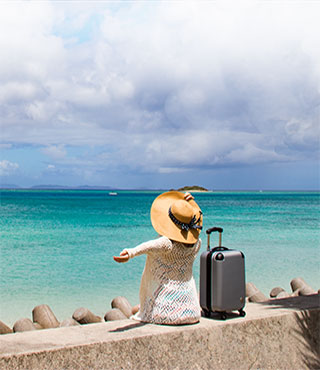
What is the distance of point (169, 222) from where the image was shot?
181 inches

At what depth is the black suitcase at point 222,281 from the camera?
4.70 metres

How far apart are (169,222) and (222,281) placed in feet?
2.50

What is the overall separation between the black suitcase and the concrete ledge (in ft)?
0.50

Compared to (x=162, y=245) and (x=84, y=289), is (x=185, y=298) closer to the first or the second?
(x=162, y=245)

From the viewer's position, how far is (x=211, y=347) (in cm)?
454

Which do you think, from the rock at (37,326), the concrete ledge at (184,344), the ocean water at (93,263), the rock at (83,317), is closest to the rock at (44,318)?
the rock at (37,326)

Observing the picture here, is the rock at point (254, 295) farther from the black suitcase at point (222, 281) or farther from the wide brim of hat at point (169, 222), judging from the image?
the wide brim of hat at point (169, 222)

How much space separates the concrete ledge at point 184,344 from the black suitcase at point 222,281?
15 centimetres

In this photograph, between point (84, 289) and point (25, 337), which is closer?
point (25, 337)

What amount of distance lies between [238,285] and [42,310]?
150 inches

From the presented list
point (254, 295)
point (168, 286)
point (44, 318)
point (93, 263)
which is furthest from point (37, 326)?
point (93, 263)

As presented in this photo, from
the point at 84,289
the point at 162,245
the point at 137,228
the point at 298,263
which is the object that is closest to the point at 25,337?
the point at 162,245

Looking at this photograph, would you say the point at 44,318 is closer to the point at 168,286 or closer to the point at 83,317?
the point at 83,317

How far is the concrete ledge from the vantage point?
12.8 ft
